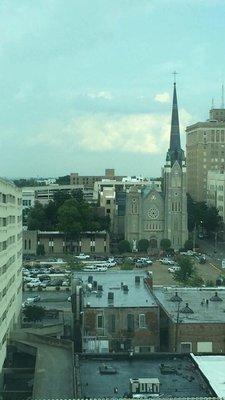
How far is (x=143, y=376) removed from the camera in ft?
54.1

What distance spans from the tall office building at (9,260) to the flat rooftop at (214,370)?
19.6ft

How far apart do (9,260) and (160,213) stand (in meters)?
33.5

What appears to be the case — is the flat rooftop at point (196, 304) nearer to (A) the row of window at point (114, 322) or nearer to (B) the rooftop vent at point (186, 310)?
(B) the rooftop vent at point (186, 310)

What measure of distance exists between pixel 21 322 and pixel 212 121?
56422 mm

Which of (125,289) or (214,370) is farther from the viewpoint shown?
(125,289)

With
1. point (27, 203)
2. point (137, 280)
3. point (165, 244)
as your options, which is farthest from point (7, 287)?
point (27, 203)

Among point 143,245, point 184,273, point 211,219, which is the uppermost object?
point 211,219

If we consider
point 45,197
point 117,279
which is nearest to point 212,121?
point 45,197

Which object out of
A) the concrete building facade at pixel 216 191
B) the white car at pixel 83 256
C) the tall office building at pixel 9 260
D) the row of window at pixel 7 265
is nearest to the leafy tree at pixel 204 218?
the concrete building facade at pixel 216 191

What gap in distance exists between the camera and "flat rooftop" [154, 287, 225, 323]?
22094 mm

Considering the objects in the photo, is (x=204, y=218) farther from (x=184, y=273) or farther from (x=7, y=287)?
(x=7, y=287)

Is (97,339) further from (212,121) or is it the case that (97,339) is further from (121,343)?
(212,121)

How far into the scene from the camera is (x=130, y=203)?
55844mm

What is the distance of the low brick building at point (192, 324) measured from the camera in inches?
834
